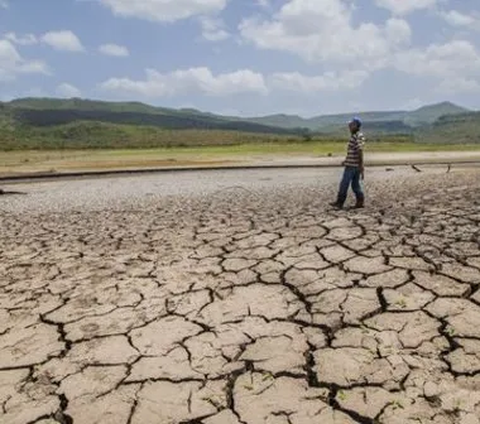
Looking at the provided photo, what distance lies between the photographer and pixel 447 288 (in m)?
4.77

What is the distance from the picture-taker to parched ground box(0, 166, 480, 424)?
128 inches

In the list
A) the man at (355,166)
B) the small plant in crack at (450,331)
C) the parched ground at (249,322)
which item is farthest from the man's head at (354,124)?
the small plant in crack at (450,331)

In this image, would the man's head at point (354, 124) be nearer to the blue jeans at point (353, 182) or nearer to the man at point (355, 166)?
the man at point (355, 166)

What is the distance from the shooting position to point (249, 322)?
439 centimetres

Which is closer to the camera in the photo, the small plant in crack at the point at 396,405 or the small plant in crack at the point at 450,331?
the small plant in crack at the point at 396,405

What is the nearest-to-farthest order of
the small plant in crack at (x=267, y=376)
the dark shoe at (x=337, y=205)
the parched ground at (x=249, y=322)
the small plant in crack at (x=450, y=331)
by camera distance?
the parched ground at (x=249, y=322)
the small plant in crack at (x=267, y=376)
the small plant in crack at (x=450, y=331)
the dark shoe at (x=337, y=205)

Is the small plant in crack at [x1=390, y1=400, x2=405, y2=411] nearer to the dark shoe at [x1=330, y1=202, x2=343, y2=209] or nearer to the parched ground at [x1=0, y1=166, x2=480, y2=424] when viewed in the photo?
the parched ground at [x1=0, y1=166, x2=480, y2=424]

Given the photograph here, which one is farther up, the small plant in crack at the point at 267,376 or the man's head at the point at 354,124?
the man's head at the point at 354,124

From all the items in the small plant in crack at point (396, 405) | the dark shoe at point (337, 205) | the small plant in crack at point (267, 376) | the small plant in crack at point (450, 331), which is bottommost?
the small plant in crack at point (267, 376)

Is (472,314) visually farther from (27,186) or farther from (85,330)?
(27,186)

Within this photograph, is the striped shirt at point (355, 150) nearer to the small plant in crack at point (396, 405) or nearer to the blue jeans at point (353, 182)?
the blue jeans at point (353, 182)

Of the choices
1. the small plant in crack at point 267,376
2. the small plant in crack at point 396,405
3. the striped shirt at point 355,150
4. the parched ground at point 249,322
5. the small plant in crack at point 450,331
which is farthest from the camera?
the striped shirt at point 355,150

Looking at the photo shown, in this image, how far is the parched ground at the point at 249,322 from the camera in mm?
3260

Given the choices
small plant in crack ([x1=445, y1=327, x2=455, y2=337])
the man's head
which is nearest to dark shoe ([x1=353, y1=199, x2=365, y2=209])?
the man's head
